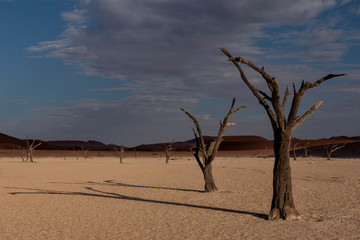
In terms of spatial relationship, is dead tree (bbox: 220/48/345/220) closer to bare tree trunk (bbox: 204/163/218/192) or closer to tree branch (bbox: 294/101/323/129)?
tree branch (bbox: 294/101/323/129)

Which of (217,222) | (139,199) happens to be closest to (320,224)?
(217,222)

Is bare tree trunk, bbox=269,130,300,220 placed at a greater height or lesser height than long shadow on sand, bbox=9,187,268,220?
greater

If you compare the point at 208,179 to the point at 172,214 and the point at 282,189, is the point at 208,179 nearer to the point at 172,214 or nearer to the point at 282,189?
the point at 172,214

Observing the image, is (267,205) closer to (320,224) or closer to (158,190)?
(320,224)

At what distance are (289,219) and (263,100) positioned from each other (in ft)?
10.4

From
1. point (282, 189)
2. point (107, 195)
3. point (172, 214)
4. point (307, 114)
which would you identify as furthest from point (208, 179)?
point (307, 114)

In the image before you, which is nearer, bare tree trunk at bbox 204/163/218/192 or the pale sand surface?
the pale sand surface

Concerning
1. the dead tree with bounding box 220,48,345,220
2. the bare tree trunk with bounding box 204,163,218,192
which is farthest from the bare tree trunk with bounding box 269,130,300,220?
the bare tree trunk with bounding box 204,163,218,192

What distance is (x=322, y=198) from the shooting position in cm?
1407

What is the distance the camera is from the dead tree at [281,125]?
373 inches

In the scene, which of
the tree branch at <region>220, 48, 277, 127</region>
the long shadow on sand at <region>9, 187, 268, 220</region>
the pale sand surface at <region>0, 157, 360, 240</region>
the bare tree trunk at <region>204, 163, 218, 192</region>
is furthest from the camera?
the bare tree trunk at <region>204, 163, 218, 192</region>

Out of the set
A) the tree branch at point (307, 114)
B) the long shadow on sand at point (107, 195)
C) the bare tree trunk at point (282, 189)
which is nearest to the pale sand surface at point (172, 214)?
the long shadow on sand at point (107, 195)

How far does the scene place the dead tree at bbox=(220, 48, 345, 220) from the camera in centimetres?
948

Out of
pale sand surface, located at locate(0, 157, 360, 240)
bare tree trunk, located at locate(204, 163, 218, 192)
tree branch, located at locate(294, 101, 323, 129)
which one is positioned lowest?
pale sand surface, located at locate(0, 157, 360, 240)
